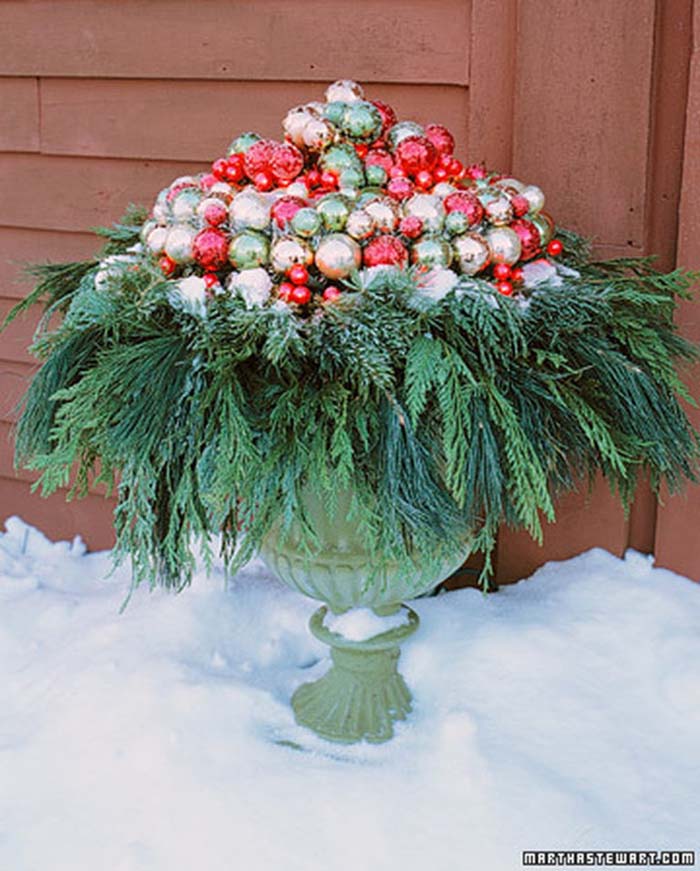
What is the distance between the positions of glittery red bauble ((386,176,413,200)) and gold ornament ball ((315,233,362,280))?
161mm

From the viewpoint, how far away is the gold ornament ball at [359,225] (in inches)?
63.0

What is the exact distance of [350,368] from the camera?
1508 millimetres

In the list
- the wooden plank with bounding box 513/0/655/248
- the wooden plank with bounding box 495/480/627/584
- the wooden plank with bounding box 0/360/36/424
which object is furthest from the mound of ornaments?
the wooden plank with bounding box 0/360/36/424

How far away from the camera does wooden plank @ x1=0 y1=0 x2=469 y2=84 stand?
2.10 m

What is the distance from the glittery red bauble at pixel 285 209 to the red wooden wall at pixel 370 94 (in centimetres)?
59

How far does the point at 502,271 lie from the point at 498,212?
106 mm

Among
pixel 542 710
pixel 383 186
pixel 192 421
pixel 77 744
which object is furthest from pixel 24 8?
pixel 542 710

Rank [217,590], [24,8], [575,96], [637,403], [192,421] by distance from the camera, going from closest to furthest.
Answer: [192,421] < [637,403] < [575,96] < [217,590] < [24,8]

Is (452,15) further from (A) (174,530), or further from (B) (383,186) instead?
(A) (174,530)

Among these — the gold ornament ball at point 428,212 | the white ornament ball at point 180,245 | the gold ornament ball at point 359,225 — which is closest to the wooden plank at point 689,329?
the gold ornament ball at point 428,212

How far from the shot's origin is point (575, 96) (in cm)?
200

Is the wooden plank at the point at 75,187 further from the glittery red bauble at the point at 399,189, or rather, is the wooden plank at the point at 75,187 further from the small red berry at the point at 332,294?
the small red berry at the point at 332,294

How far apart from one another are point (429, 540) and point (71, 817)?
650 millimetres

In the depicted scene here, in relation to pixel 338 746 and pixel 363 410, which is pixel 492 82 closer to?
pixel 363 410
